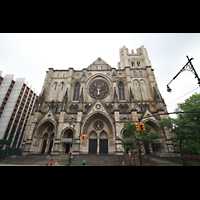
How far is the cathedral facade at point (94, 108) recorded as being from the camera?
2166 centimetres

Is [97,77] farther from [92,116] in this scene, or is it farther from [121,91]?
[92,116]

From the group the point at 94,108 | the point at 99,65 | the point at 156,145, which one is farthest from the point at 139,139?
the point at 99,65

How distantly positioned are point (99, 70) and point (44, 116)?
61.1ft

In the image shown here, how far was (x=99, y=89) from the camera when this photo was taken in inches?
1138

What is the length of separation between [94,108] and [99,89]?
691 centimetres

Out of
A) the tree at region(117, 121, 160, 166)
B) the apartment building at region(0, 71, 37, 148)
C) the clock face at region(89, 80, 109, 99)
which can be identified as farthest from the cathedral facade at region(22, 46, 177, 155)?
the apartment building at region(0, 71, 37, 148)

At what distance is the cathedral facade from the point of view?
71.1 ft

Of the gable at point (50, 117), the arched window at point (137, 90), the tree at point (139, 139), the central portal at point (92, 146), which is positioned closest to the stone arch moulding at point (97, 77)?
the arched window at point (137, 90)
